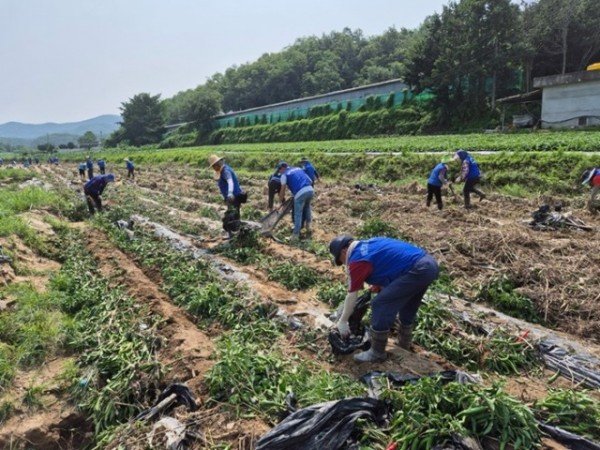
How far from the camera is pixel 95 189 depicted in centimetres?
1286

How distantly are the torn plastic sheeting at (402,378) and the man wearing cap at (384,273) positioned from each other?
0.56 meters

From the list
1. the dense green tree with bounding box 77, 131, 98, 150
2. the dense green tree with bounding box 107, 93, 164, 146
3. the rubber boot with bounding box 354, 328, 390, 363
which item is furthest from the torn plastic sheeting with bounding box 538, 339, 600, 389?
the dense green tree with bounding box 77, 131, 98, 150

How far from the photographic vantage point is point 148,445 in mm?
3486

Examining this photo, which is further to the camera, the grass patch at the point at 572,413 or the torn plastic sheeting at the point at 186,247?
the torn plastic sheeting at the point at 186,247

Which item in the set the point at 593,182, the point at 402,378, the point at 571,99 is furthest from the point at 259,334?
the point at 571,99

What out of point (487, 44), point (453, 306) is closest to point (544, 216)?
point (453, 306)

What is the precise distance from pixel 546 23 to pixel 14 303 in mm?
38785

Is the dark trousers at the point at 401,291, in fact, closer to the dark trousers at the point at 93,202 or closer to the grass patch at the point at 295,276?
the grass patch at the point at 295,276

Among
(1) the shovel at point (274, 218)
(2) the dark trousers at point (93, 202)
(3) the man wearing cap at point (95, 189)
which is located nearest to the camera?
(1) the shovel at point (274, 218)

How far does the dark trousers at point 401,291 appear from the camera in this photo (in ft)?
13.7

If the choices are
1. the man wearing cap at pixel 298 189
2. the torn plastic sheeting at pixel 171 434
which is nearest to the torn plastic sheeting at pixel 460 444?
the torn plastic sheeting at pixel 171 434

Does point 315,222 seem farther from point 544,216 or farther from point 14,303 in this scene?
point 14,303

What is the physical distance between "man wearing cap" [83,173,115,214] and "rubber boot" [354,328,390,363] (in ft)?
33.5

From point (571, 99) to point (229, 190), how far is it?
24614 mm
